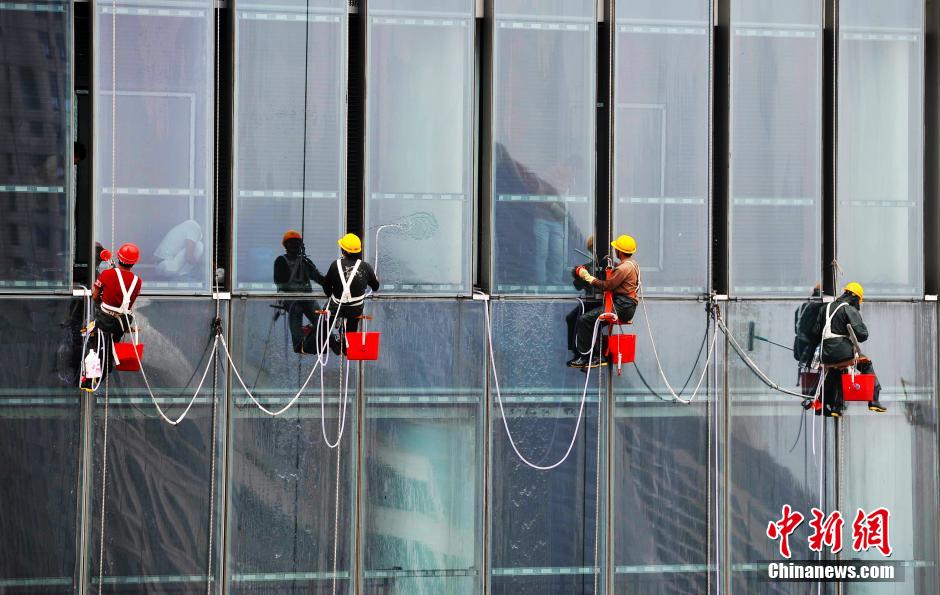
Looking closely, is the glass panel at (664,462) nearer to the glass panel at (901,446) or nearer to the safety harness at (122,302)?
the glass panel at (901,446)

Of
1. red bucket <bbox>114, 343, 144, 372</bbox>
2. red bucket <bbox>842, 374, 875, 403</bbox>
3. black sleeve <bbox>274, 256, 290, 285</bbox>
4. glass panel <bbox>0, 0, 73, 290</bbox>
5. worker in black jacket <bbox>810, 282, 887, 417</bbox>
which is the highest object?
glass panel <bbox>0, 0, 73, 290</bbox>

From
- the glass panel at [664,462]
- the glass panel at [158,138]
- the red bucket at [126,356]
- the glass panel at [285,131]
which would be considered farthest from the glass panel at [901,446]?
the red bucket at [126,356]

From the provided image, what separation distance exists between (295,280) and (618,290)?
12.8 ft

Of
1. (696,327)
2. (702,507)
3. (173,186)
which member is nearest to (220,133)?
(173,186)

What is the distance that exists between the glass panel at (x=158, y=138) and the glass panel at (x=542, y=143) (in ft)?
11.7

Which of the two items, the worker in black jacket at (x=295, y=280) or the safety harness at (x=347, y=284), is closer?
the safety harness at (x=347, y=284)

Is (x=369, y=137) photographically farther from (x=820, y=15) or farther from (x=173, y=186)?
(x=820, y=15)

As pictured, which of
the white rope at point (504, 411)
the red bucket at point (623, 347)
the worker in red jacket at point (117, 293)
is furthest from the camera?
the white rope at point (504, 411)

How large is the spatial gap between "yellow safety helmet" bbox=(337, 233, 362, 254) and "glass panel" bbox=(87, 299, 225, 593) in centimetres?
185

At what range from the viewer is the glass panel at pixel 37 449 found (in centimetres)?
1580

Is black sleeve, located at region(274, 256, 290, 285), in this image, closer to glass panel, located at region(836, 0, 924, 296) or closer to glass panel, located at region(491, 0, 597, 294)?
glass panel, located at region(491, 0, 597, 294)

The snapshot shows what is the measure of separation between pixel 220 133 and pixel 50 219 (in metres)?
2.25

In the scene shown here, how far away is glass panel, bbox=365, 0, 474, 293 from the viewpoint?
1647 cm

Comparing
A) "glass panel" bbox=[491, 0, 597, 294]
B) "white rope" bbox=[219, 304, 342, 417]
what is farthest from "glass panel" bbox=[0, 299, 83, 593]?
"glass panel" bbox=[491, 0, 597, 294]
